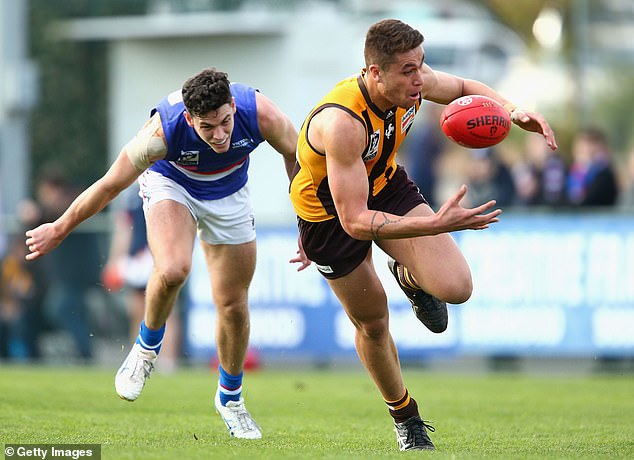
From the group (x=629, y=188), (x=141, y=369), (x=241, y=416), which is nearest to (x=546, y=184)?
(x=629, y=188)

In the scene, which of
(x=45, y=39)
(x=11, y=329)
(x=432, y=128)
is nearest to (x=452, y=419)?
(x=432, y=128)

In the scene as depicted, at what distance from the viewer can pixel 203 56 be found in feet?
66.2

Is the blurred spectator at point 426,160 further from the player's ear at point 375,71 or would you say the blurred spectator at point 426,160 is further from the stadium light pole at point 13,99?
the player's ear at point 375,71

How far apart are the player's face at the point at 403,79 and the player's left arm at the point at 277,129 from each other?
1.13 meters

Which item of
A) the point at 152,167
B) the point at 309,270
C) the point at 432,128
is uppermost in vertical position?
the point at 152,167

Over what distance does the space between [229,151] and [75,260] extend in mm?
7799

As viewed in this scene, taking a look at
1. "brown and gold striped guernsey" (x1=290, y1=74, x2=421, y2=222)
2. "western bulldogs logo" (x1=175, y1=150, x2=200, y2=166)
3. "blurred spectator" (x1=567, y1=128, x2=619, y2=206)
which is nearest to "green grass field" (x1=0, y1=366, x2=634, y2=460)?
"brown and gold striped guernsey" (x1=290, y1=74, x2=421, y2=222)

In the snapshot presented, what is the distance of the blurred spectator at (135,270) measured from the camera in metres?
14.0

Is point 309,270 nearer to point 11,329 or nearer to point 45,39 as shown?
point 11,329

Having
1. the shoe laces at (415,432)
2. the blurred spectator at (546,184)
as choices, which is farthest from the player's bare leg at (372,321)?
the blurred spectator at (546,184)

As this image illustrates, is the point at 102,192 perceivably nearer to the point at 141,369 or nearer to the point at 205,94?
the point at 205,94

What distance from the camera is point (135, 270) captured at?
46.4ft

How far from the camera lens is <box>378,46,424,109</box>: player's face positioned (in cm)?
689

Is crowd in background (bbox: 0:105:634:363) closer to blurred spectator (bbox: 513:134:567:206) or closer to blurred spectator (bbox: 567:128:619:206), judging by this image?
blurred spectator (bbox: 513:134:567:206)
